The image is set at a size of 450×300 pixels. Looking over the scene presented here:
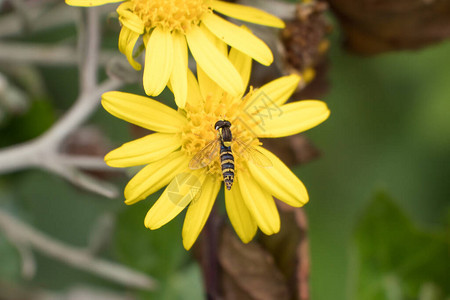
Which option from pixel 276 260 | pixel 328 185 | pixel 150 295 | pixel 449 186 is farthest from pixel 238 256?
pixel 449 186

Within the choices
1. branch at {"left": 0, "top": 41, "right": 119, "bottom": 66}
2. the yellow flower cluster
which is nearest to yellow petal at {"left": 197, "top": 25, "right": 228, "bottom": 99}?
the yellow flower cluster

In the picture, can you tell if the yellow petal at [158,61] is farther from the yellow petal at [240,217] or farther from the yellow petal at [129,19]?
the yellow petal at [240,217]

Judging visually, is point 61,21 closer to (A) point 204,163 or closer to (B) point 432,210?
(A) point 204,163

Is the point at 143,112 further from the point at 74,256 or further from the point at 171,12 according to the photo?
the point at 74,256

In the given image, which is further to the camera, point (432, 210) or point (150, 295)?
point (432, 210)

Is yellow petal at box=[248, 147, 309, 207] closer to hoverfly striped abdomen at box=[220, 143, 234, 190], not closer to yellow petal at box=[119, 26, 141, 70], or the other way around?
hoverfly striped abdomen at box=[220, 143, 234, 190]

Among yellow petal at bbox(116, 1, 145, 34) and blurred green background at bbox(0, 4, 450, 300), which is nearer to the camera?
yellow petal at bbox(116, 1, 145, 34)

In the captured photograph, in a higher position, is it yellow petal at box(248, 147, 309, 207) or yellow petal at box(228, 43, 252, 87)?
yellow petal at box(228, 43, 252, 87)
